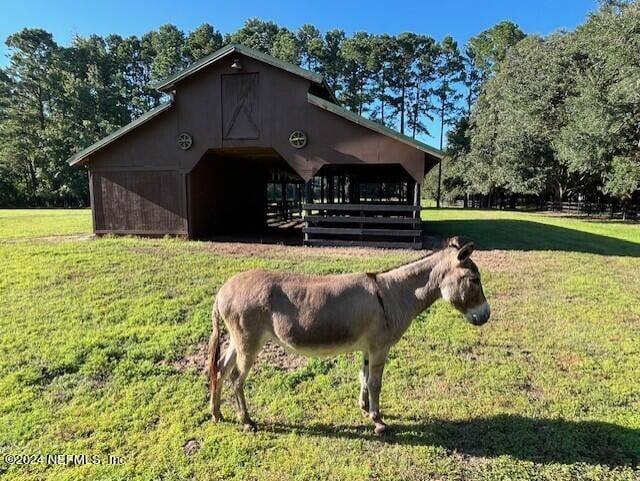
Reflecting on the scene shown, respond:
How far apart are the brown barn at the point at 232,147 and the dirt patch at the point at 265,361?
23.7 feet

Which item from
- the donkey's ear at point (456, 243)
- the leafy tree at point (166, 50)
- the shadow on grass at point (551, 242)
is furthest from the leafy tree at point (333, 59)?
the donkey's ear at point (456, 243)

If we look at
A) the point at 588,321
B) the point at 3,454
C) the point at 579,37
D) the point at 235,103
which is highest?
the point at 579,37

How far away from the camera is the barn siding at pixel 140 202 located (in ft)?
43.8

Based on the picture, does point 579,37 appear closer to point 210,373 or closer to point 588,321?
point 588,321

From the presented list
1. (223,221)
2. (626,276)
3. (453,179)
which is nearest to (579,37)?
(453,179)

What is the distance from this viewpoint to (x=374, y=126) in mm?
11734

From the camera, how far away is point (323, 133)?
40.4 ft

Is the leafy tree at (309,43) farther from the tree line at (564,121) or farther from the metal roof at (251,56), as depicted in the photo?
the metal roof at (251,56)

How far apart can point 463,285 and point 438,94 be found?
57.1 m

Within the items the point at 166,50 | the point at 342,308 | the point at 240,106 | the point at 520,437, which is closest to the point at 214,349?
the point at 342,308

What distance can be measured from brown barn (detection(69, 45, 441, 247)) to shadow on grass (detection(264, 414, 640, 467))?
27.2 feet

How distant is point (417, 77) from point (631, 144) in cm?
3532

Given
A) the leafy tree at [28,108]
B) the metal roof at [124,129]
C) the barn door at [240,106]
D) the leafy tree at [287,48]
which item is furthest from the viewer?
the leafy tree at [287,48]

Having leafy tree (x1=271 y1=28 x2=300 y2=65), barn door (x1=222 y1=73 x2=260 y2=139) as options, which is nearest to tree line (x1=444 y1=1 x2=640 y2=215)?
barn door (x1=222 y1=73 x2=260 y2=139)
